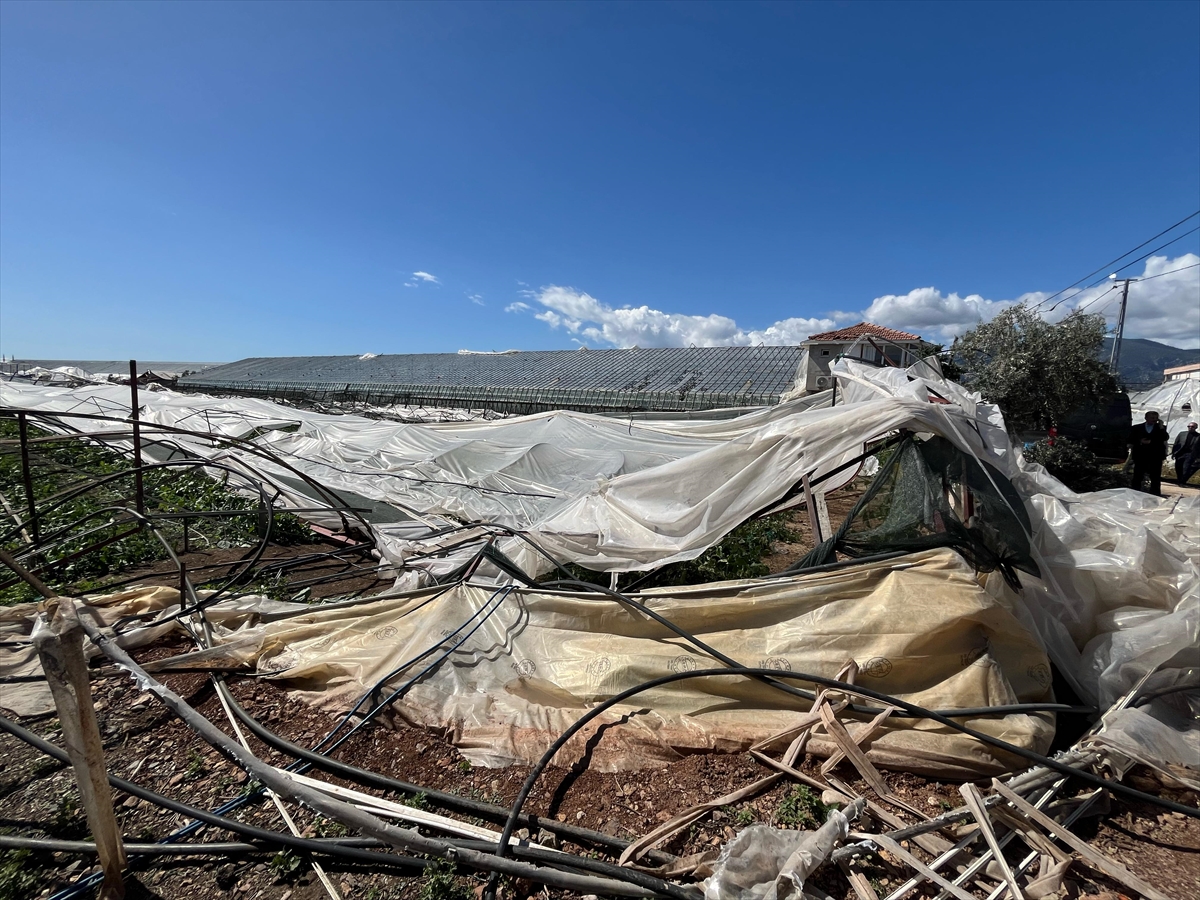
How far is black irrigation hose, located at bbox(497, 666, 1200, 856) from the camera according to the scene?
8.25ft

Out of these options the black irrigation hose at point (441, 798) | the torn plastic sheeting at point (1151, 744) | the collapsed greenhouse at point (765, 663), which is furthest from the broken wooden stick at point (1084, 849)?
the black irrigation hose at point (441, 798)

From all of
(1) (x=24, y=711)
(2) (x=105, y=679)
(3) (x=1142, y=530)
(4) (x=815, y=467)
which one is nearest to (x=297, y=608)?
(2) (x=105, y=679)

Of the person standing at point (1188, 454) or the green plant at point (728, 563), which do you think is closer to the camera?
the green plant at point (728, 563)

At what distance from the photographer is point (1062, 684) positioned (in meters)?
3.52

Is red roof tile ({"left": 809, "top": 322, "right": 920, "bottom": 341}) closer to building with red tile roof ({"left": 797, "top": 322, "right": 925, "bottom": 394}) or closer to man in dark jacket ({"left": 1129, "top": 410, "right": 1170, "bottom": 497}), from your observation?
building with red tile roof ({"left": 797, "top": 322, "right": 925, "bottom": 394})

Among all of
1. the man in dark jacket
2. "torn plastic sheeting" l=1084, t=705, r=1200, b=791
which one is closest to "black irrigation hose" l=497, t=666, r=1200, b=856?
"torn plastic sheeting" l=1084, t=705, r=1200, b=791

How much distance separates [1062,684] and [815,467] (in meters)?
1.99

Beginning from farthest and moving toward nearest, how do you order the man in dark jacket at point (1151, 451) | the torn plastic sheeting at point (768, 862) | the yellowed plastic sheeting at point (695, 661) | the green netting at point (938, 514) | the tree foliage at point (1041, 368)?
the tree foliage at point (1041, 368), the man in dark jacket at point (1151, 451), the green netting at point (938, 514), the yellowed plastic sheeting at point (695, 661), the torn plastic sheeting at point (768, 862)

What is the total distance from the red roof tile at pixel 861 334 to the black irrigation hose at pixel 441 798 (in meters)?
16.5

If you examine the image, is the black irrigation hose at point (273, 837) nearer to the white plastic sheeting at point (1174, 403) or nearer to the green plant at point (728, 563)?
the green plant at point (728, 563)

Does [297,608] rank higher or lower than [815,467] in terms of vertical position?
lower

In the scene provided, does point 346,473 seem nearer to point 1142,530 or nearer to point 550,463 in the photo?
point 550,463

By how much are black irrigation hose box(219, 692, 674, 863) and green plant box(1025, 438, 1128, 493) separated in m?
11.6

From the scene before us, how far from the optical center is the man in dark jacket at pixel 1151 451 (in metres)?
9.33
